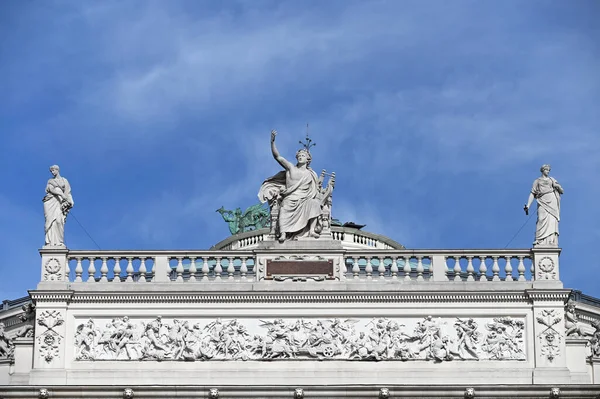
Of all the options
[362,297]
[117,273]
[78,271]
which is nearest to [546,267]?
[362,297]

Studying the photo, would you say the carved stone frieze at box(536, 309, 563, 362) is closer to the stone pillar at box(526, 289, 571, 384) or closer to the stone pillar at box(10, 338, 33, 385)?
the stone pillar at box(526, 289, 571, 384)

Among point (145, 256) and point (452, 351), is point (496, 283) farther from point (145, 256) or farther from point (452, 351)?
point (145, 256)

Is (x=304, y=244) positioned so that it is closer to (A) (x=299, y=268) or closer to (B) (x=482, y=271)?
(A) (x=299, y=268)

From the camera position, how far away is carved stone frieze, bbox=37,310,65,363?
46312mm

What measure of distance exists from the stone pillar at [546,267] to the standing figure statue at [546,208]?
246 mm

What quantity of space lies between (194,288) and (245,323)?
1526 mm

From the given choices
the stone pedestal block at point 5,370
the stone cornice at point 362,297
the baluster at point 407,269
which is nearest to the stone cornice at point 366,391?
the stone cornice at point 362,297

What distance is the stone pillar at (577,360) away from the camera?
4572 centimetres

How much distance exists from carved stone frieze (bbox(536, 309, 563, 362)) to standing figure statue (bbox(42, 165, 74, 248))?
1186 cm

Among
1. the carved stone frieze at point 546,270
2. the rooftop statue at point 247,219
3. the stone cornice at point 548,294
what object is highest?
the rooftop statue at point 247,219

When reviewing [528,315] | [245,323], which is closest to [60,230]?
[245,323]

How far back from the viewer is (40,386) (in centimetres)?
4553

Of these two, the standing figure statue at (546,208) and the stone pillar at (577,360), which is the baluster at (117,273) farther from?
the stone pillar at (577,360)

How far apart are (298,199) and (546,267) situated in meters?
6.37
